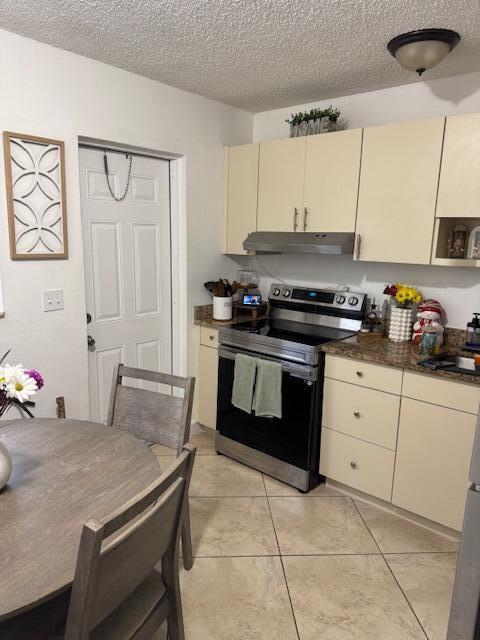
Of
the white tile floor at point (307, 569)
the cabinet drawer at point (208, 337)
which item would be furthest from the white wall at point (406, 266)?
the white tile floor at point (307, 569)

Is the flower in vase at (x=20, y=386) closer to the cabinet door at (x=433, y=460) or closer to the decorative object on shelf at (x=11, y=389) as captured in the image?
the decorative object on shelf at (x=11, y=389)

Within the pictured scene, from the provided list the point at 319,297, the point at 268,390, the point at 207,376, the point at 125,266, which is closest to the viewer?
the point at 268,390

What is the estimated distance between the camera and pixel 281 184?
9.68 feet

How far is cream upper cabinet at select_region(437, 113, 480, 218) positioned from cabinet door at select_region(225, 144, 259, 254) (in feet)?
4.13

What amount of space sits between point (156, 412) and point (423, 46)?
2.05 metres

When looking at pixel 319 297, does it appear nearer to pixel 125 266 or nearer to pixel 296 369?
pixel 296 369

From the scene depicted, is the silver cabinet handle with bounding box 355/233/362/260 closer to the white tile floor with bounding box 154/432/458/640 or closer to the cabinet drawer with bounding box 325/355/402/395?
the cabinet drawer with bounding box 325/355/402/395

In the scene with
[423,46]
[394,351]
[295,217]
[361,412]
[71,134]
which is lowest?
[361,412]

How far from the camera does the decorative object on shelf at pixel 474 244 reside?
248 centimetres

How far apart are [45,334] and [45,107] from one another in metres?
1.19

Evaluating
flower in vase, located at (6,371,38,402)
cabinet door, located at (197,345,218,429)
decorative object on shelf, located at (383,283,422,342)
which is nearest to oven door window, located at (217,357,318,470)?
cabinet door, located at (197,345,218,429)

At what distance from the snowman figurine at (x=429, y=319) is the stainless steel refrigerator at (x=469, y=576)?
5.01 feet

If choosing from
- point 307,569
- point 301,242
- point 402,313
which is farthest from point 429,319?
point 307,569

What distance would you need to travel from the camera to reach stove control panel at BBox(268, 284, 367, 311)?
294cm
